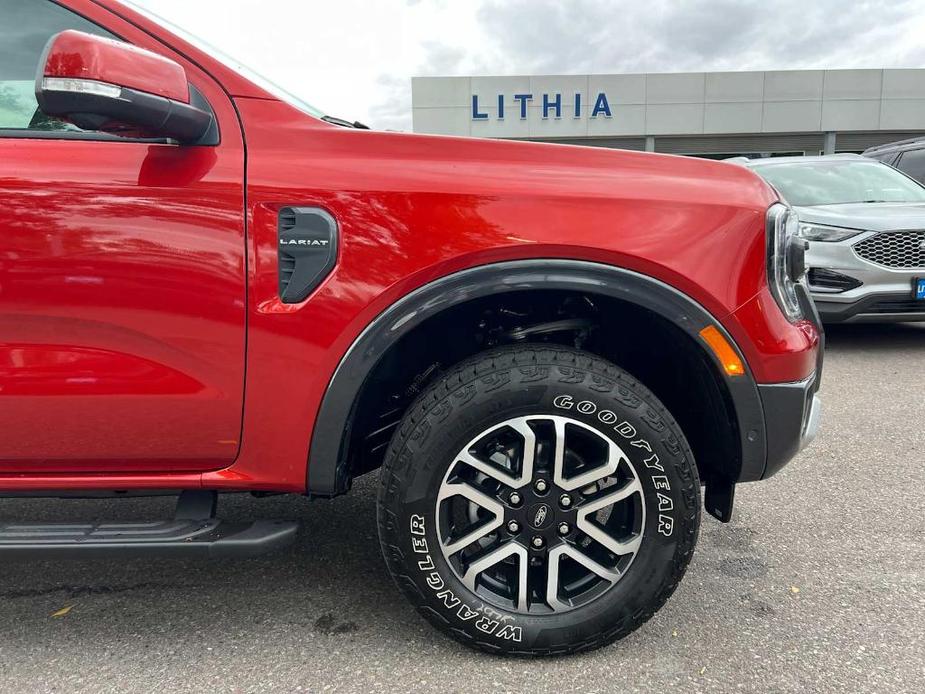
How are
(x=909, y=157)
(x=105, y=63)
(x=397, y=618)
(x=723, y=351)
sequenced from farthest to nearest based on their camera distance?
1. (x=909, y=157)
2. (x=397, y=618)
3. (x=723, y=351)
4. (x=105, y=63)

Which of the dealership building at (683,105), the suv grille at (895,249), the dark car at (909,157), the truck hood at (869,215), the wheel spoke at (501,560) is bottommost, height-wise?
the wheel spoke at (501,560)

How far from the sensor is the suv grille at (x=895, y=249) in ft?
16.5

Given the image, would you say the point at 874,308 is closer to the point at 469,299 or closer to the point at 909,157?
the point at 909,157

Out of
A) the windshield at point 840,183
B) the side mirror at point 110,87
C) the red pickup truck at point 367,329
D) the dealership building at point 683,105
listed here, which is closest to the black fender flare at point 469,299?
the red pickup truck at point 367,329

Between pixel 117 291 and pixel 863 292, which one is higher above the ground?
pixel 117 291

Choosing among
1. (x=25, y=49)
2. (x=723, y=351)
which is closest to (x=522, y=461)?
(x=723, y=351)

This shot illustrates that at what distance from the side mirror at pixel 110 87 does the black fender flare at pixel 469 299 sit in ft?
2.24

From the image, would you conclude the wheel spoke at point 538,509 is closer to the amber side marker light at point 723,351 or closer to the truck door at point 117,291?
the amber side marker light at point 723,351

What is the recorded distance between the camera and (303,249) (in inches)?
60.8

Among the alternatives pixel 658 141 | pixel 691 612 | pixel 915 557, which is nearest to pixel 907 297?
pixel 915 557

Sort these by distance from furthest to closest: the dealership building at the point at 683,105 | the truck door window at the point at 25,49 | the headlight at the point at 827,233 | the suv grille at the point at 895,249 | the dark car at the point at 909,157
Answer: the dealership building at the point at 683,105
the dark car at the point at 909,157
the headlight at the point at 827,233
the suv grille at the point at 895,249
the truck door window at the point at 25,49

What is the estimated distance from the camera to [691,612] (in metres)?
1.97

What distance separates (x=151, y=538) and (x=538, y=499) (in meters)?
1.01

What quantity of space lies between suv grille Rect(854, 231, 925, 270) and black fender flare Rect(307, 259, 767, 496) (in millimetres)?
4337
